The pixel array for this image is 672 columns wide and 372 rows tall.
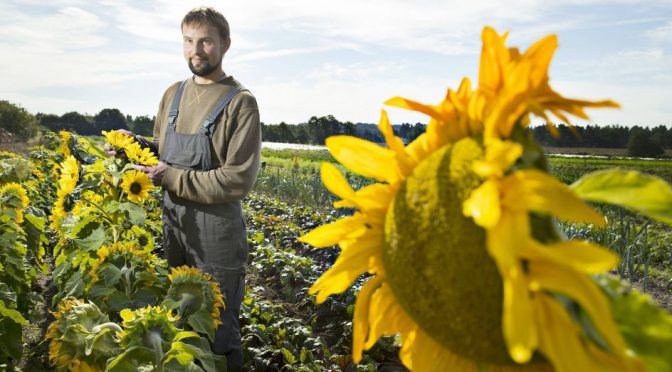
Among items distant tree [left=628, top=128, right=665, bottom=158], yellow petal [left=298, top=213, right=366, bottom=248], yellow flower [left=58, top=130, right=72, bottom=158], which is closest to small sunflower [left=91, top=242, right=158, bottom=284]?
yellow flower [left=58, top=130, right=72, bottom=158]

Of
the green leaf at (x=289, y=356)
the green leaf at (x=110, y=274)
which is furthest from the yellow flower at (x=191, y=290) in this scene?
the green leaf at (x=289, y=356)

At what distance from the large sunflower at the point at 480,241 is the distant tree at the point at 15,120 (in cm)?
3515

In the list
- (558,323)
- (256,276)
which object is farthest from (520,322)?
(256,276)

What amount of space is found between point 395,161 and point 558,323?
239mm

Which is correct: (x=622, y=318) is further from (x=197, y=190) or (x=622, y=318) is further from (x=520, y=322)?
(x=197, y=190)

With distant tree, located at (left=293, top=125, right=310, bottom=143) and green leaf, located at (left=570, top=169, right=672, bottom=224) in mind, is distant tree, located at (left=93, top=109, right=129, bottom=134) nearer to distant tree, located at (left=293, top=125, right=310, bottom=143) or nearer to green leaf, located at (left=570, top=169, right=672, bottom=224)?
distant tree, located at (left=293, top=125, right=310, bottom=143)

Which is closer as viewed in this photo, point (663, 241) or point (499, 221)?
point (499, 221)

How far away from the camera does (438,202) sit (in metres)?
0.52

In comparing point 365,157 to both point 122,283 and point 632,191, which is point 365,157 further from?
point 122,283

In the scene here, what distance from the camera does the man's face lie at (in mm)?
3318

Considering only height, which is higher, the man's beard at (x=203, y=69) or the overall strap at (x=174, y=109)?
the man's beard at (x=203, y=69)

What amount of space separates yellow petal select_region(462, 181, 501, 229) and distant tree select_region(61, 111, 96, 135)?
64.6 meters

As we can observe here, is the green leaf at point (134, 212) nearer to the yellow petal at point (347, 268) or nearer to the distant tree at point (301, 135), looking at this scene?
the yellow petal at point (347, 268)

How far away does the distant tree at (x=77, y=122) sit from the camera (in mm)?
60344
